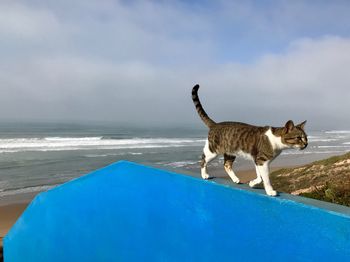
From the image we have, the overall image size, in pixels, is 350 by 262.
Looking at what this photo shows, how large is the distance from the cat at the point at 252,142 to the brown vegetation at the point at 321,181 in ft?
12.9

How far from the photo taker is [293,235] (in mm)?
2980

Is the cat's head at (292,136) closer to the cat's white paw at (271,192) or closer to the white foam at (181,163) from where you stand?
the cat's white paw at (271,192)

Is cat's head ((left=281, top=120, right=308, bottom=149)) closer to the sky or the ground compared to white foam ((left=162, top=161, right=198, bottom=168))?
closer to the sky

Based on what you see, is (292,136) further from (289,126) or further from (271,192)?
(271,192)

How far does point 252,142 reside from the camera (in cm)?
409

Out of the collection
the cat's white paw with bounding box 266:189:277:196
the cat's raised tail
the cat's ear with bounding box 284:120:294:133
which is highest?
the cat's raised tail

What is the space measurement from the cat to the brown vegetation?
3.94m

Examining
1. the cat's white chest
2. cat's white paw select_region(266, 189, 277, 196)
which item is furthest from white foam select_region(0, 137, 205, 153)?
cat's white paw select_region(266, 189, 277, 196)

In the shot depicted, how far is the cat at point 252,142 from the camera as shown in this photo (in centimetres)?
370

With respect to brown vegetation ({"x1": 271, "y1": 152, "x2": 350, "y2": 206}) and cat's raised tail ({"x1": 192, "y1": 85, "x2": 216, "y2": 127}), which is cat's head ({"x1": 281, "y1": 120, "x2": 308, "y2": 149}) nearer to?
cat's raised tail ({"x1": 192, "y1": 85, "x2": 216, "y2": 127})

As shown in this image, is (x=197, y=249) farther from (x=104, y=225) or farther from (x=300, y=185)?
(x=300, y=185)

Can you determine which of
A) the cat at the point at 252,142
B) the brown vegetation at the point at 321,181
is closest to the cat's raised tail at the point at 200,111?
the cat at the point at 252,142

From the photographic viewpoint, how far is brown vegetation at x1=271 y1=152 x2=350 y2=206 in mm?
7949

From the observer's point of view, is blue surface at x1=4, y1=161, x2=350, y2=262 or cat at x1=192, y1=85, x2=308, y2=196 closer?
blue surface at x1=4, y1=161, x2=350, y2=262
